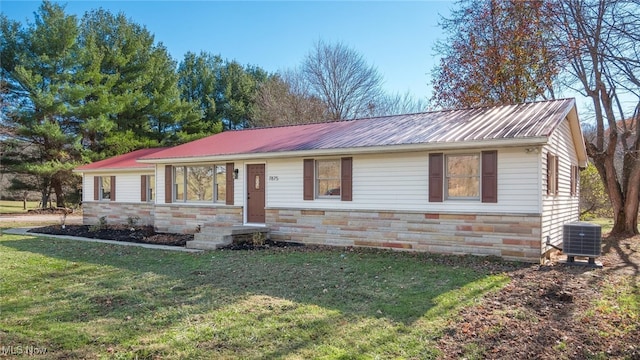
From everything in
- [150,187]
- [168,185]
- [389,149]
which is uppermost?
[389,149]

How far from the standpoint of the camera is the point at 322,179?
1173 cm

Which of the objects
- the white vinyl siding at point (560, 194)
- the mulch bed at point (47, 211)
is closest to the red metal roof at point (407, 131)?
the white vinyl siding at point (560, 194)

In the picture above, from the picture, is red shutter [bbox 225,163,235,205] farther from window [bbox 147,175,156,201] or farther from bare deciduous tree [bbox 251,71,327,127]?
bare deciduous tree [bbox 251,71,327,127]

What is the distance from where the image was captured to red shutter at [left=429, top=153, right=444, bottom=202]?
9.76 meters

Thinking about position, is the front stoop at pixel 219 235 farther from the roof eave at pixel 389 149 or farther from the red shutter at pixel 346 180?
the red shutter at pixel 346 180

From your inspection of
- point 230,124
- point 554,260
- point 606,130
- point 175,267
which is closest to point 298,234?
point 175,267

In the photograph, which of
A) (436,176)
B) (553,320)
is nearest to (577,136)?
(436,176)

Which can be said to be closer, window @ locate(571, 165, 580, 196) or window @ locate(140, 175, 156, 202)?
window @ locate(571, 165, 580, 196)

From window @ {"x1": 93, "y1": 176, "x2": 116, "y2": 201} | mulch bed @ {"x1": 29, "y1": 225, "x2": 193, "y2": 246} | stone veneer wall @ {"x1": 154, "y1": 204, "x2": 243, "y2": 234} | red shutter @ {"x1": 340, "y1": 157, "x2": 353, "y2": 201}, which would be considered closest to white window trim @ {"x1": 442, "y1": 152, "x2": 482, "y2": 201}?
red shutter @ {"x1": 340, "y1": 157, "x2": 353, "y2": 201}

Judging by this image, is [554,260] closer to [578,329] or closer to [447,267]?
[447,267]

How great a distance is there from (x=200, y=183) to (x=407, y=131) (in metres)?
7.14

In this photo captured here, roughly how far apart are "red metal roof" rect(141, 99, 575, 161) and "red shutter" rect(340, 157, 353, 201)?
51cm

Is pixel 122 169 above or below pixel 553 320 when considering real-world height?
above

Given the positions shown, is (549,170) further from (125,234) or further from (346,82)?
(346,82)
